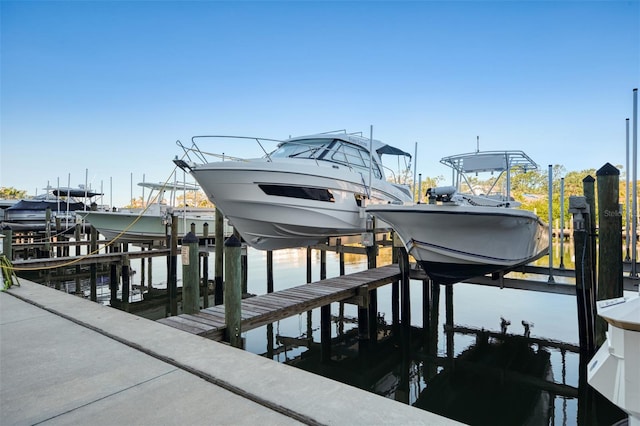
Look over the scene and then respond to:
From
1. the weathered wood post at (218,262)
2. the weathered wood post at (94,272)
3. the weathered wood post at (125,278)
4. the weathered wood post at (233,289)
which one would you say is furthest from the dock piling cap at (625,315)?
the weathered wood post at (94,272)

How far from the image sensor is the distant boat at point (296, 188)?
785cm

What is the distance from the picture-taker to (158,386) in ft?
8.19

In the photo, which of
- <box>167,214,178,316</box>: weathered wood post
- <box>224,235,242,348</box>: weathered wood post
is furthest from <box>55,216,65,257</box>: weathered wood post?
<box>224,235,242,348</box>: weathered wood post

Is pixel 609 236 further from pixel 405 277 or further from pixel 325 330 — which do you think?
pixel 325 330

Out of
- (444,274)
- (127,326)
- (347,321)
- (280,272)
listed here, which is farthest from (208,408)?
(280,272)

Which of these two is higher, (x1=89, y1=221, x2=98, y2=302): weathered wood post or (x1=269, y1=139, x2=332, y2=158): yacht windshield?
(x1=269, y1=139, x2=332, y2=158): yacht windshield

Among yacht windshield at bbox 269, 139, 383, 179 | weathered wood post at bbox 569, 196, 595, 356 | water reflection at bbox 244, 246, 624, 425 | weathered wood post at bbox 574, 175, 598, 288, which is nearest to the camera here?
water reflection at bbox 244, 246, 624, 425

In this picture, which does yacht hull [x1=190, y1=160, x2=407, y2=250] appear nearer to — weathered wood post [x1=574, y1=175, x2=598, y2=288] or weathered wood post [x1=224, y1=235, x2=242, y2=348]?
weathered wood post [x1=224, y1=235, x2=242, y2=348]

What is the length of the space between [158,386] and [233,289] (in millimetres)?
1943

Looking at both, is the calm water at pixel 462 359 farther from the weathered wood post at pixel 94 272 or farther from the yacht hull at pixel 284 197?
the weathered wood post at pixel 94 272

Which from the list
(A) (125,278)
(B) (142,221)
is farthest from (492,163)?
(B) (142,221)

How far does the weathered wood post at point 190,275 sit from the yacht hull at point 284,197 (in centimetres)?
261

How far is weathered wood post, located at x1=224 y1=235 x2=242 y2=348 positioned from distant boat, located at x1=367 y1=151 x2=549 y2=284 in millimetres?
2858

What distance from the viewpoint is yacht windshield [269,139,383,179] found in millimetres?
9336
